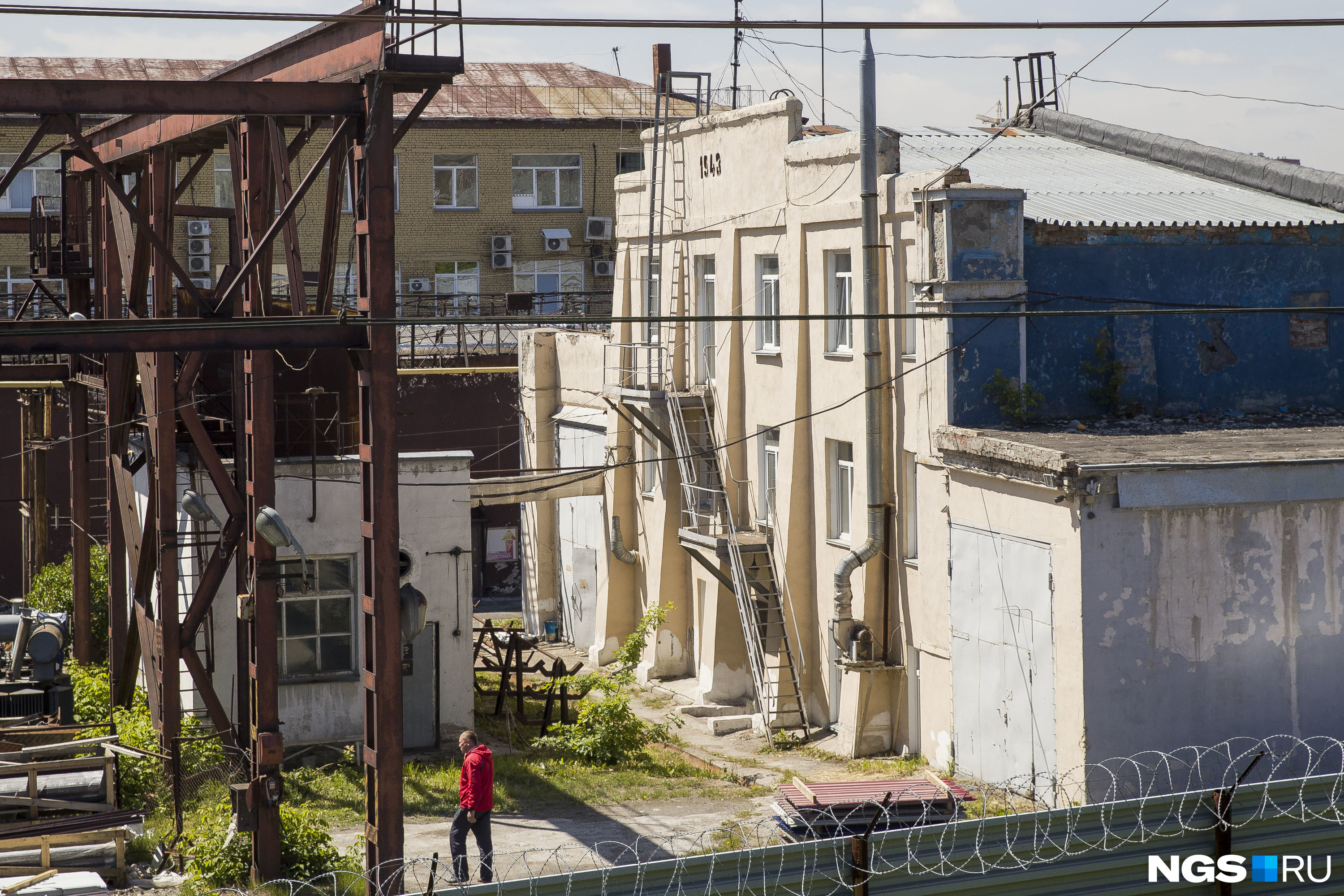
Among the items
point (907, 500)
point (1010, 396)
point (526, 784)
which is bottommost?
point (526, 784)

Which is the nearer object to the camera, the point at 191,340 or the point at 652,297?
the point at 191,340

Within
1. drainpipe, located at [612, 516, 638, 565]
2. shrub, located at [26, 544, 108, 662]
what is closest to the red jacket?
shrub, located at [26, 544, 108, 662]

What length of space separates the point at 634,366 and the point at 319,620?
8874mm

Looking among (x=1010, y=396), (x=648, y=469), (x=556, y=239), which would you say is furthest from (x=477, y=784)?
(x=556, y=239)

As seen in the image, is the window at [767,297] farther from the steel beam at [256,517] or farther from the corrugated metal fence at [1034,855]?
the corrugated metal fence at [1034,855]

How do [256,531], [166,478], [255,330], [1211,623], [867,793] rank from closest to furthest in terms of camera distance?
[255,330] < [256,531] < [867,793] < [1211,623] < [166,478]

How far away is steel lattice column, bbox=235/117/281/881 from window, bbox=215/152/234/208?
2785 centimetres

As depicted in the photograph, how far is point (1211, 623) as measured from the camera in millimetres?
14781

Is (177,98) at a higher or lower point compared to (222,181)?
lower

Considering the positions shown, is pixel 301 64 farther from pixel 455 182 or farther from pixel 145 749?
pixel 455 182

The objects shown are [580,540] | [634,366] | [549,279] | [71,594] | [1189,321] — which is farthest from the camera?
[549,279]

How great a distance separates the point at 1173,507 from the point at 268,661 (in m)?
9.08

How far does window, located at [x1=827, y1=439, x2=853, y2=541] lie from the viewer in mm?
20641

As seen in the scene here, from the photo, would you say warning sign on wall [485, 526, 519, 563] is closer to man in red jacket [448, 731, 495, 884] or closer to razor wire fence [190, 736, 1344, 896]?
man in red jacket [448, 731, 495, 884]
